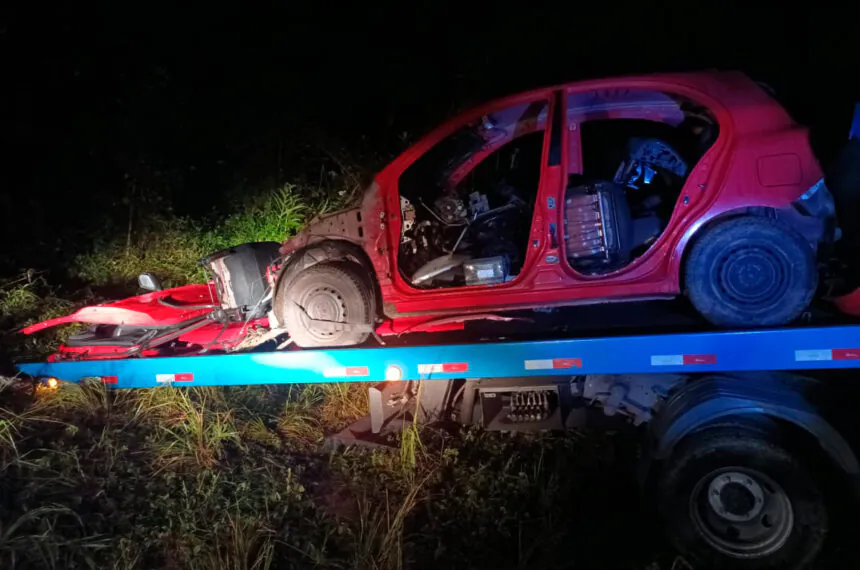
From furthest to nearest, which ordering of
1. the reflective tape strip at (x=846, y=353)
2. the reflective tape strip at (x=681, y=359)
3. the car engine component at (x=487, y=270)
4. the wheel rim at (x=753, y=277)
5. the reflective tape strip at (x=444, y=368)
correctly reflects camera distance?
the car engine component at (x=487, y=270)
the reflective tape strip at (x=444, y=368)
the wheel rim at (x=753, y=277)
the reflective tape strip at (x=681, y=359)
the reflective tape strip at (x=846, y=353)

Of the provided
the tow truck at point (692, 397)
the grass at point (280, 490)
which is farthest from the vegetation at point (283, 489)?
the tow truck at point (692, 397)

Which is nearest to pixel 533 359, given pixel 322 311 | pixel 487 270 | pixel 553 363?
pixel 553 363

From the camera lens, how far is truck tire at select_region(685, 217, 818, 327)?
348 centimetres

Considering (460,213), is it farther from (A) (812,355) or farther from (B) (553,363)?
(A) (812,355)

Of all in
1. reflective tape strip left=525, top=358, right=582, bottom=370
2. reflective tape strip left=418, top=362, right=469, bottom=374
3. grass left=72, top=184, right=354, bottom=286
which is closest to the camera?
reflective tape strip left=525, top=358, right=582, bottom=370

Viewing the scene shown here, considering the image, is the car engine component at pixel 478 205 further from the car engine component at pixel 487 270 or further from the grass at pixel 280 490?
the grass at pixel 280 490

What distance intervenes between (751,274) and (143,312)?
452 centimetres

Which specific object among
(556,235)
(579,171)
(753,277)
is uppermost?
(579,171)

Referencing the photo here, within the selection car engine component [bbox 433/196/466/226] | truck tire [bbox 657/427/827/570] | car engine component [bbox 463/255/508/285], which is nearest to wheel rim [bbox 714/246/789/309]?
truck tire [bbox 657/427/827/570]

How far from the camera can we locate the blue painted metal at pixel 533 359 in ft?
10.6

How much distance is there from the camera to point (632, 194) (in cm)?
439

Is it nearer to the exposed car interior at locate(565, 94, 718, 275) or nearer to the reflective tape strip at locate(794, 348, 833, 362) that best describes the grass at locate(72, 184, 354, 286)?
the exposed car interior at locate(565, 94, 718, 275)

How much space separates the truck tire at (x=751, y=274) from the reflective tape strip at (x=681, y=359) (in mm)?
349

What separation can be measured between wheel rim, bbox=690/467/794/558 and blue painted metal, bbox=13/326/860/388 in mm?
613
